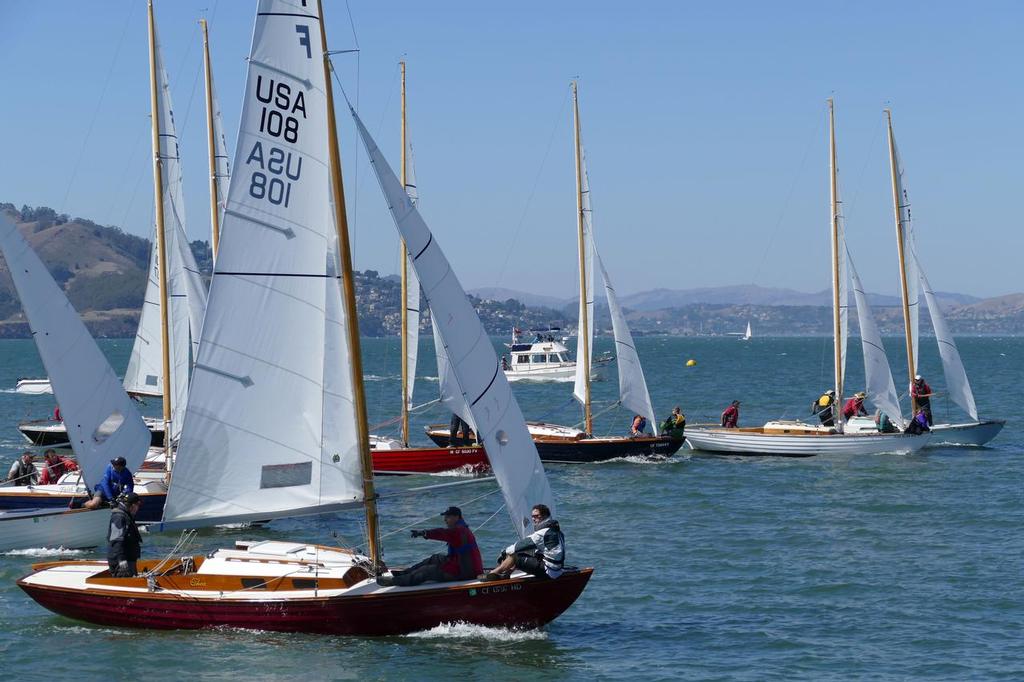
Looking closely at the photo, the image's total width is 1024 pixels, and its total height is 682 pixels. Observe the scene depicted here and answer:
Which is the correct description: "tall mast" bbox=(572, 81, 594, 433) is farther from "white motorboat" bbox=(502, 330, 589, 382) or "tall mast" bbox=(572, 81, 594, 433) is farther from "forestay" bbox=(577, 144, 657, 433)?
"white motorboat" bbox=(502, 330, 589, 382)

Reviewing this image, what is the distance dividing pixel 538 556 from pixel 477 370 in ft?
8.54

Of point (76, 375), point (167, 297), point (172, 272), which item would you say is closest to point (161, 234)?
point (167, 297)

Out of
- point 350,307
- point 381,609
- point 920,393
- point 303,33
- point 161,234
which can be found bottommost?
point 381,609

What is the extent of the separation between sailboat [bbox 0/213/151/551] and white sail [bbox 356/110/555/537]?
28.3 ft

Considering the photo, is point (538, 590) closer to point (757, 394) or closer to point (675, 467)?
point (675, 467)

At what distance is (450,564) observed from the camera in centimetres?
1753

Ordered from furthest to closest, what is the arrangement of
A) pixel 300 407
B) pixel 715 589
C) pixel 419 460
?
pixel 419 460
pixel 715 589
pixel 300 407

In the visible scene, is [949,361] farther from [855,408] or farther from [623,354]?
[623,354]

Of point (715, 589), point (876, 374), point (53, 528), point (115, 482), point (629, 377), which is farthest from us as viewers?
point (876, 374)

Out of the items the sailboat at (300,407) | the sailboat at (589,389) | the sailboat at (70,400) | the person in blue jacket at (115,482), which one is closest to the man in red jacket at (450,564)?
the sailboat at (300,407)

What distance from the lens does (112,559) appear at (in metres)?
18.5

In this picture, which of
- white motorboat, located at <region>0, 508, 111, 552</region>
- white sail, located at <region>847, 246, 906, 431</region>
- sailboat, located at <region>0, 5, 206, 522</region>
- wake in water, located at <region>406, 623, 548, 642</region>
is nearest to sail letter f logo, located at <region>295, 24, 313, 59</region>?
wake in water, located at <region>406, 623, 548, 642</region>

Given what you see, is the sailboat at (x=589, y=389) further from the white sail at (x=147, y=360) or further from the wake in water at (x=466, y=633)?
the wake in water at (x=466, y=633)

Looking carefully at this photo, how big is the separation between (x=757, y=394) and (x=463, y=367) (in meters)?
61.5
